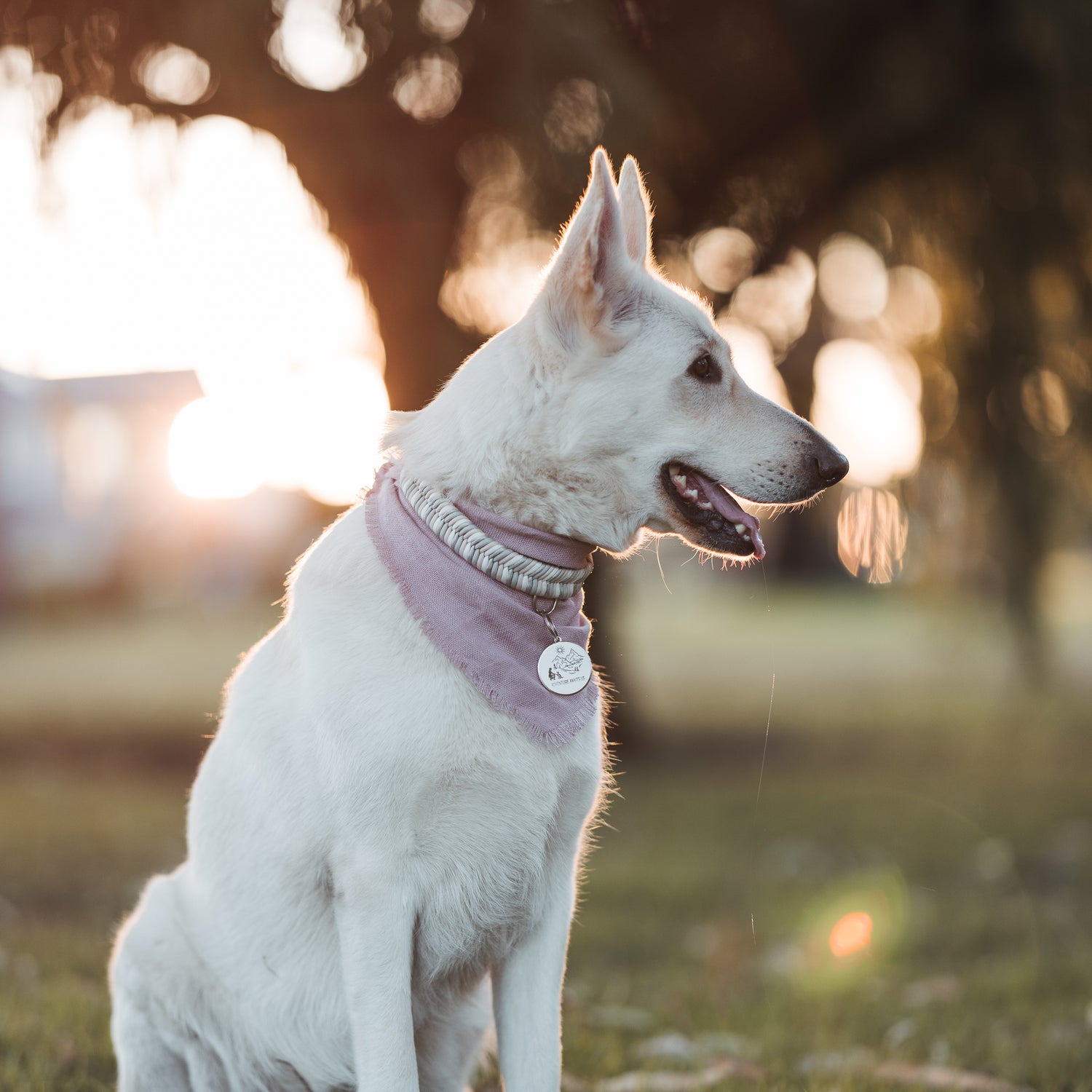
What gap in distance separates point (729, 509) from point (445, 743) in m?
0.83

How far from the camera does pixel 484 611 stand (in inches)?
95.5

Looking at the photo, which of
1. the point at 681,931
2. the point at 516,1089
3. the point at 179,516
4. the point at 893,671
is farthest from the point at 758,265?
the point at 179,516

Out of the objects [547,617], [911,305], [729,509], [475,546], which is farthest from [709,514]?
[911,305]

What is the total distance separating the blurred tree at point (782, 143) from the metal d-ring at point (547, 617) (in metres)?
3.88

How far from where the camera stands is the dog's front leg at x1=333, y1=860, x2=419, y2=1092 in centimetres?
233

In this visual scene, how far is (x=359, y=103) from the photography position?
670 centimetres

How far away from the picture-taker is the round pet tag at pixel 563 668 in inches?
97.4

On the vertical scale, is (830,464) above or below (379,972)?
above

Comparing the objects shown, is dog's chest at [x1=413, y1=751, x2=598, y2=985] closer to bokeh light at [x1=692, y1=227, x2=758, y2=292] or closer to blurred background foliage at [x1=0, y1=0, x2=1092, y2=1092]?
blurred background foliage at [x1=0, y1=0, x2=1092, y2=1092]

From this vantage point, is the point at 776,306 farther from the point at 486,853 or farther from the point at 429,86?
the point at 486,853

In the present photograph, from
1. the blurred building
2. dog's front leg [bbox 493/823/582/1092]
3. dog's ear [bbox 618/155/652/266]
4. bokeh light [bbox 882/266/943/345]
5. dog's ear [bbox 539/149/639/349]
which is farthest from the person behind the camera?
the blurred building

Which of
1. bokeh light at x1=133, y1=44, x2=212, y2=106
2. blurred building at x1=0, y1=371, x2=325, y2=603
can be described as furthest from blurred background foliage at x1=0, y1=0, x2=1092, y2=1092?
blurred building at x1=0, y1=371, x2=325, y2=603

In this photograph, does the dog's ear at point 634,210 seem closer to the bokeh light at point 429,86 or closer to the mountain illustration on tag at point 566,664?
the mountain illustration on tag at point 566,664

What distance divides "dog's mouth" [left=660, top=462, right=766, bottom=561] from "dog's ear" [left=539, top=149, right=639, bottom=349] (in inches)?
13.3
